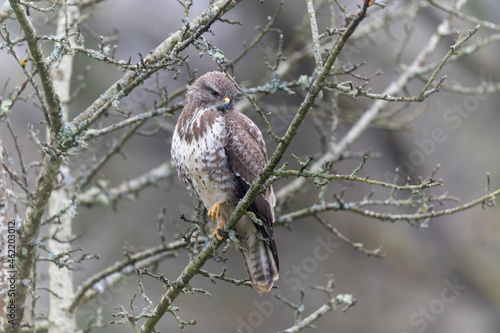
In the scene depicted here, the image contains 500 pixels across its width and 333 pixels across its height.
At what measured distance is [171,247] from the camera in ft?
16.7

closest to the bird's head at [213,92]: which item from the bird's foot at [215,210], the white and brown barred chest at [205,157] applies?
the white and brown barred chest at [205,157]

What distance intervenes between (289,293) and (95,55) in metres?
6.77

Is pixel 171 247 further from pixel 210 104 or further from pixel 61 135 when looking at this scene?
pixel 61 135

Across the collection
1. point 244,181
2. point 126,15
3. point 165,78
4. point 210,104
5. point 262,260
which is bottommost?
point 262,260

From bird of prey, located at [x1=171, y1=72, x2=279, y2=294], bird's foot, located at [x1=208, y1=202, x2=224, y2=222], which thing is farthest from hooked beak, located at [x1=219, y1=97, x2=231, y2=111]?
bird's foot, located at [x1=208, y1=202, x2=224, y2=222]

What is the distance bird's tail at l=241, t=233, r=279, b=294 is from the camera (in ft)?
13.9

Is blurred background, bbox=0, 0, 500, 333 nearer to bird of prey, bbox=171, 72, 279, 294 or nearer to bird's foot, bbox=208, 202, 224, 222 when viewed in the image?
bird of prey, bbox=171, 72, 279, 294

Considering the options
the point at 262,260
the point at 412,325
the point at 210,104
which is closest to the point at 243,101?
the point at 210,104

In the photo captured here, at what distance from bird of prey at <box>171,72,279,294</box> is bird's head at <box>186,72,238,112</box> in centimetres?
2

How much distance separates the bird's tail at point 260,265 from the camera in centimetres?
425

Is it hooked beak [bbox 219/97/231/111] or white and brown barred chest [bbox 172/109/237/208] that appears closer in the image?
white and brown barred chest [bbox 172/109/237/208]

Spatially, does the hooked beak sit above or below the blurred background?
below

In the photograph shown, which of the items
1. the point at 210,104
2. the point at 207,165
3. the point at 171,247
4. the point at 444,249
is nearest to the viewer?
the point at 207,165

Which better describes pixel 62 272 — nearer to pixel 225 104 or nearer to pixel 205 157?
pixel 205 157
